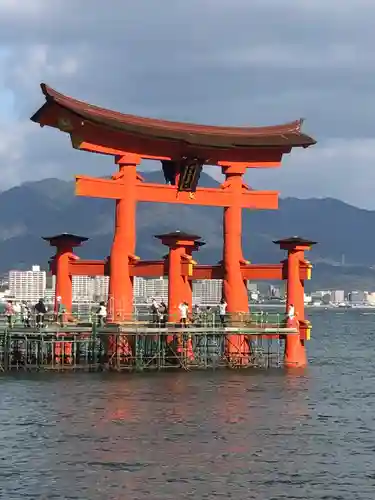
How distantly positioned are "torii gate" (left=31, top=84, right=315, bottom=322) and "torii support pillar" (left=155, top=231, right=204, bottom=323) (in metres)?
1.49

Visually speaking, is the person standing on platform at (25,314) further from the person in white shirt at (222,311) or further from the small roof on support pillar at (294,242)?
the small roof on support pillar at (294,242)

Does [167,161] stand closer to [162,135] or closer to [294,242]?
[162,135]

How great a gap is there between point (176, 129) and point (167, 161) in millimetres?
1982

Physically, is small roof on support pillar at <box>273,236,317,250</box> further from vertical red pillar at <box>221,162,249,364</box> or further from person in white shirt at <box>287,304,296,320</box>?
person in white shirt at <box>287,304,296,320</box>

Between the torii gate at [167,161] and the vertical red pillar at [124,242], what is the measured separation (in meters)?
0.04

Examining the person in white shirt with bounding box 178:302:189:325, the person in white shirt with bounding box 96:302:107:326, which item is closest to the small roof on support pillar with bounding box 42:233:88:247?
the person in white shirt with bounding box 96:302:107:326

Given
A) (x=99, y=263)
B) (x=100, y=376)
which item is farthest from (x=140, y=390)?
(x=99, y=263)

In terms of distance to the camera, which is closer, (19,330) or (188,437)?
(188,437)

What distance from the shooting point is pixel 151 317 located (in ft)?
173

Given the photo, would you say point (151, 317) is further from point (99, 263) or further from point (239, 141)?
point (239, 141)

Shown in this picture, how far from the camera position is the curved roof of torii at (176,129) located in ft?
157

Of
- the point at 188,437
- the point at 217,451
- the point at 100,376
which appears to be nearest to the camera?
the point at 217,451

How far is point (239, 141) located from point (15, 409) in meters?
18.0

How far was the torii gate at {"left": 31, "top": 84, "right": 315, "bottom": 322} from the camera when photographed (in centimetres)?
4844
